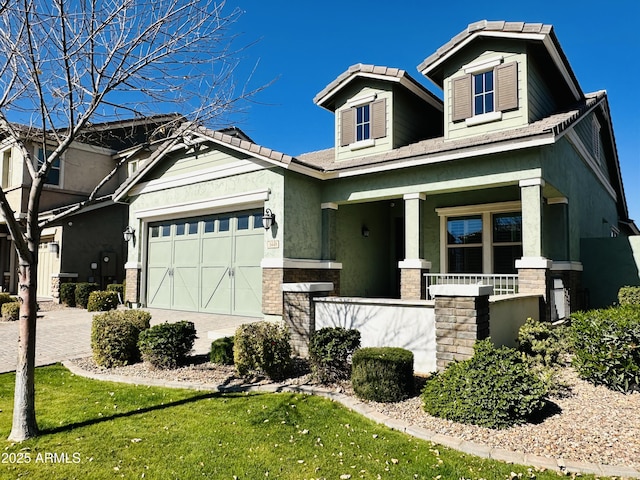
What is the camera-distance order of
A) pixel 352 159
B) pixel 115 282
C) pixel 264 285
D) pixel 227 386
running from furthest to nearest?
pixel 115 282
pixel 352 159
pixel 264 285
pixel 227 386

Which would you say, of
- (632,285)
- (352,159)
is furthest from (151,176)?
(632,285)

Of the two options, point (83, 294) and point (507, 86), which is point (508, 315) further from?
point (83, 294)

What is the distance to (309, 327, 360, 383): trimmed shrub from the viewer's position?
599cm

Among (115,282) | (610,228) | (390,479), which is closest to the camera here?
(390,479)

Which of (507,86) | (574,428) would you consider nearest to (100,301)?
(507,86)

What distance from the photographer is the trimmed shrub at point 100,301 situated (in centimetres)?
1428

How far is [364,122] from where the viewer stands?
492 inches

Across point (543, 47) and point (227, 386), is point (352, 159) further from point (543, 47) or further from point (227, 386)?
point (227, 386)

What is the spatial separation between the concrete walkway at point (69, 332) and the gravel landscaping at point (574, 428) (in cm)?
507

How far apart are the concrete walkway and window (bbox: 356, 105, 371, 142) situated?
6156 millimetres

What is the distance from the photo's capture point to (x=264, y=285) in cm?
1072

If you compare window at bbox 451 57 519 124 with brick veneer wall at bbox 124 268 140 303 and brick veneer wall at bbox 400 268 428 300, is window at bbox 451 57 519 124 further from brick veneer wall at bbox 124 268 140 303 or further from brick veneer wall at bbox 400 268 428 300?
brick veneer wall at bbox 124 268 140 303

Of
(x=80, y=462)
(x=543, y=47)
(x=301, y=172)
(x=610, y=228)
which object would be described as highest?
(x=543, y=47)

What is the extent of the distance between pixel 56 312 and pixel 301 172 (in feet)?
33.7
